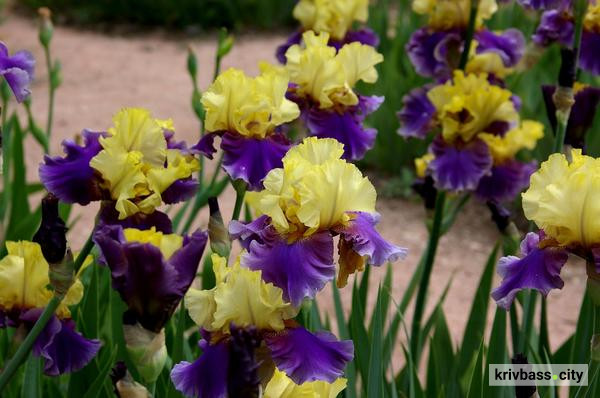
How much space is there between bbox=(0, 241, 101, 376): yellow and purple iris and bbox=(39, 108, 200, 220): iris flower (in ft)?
0.42

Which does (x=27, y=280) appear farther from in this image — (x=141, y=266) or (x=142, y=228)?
(x=141, y=266)

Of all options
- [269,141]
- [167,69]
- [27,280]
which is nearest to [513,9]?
[167,69]

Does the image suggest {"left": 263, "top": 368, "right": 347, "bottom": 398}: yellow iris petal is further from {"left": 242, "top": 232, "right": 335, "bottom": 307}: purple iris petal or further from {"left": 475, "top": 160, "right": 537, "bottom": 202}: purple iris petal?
{"left": 475, "top": 160, "right": 537, "bottom": 202}: purple iris petal

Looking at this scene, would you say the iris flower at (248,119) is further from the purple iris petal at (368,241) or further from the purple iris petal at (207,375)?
the purple iris petal at (207,375)

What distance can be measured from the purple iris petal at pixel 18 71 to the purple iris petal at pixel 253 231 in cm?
50

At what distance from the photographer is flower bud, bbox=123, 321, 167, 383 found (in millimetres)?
1232

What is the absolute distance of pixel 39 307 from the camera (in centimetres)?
153

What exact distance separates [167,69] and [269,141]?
15.9 feet

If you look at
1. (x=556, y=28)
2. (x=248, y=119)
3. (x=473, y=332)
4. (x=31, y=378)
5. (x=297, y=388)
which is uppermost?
(x=556, y=28)

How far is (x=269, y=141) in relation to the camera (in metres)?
1.64

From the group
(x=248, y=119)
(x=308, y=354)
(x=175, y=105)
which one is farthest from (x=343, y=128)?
(x=175, y=105)

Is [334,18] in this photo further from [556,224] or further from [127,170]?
[556,224]

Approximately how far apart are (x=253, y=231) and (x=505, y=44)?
1.43 metres

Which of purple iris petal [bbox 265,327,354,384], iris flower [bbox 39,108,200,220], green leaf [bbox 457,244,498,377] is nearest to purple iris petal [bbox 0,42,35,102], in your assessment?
iris flower [bbox 39,108,200,220]
